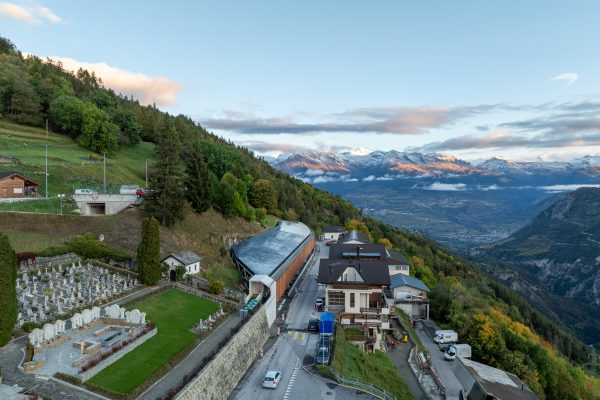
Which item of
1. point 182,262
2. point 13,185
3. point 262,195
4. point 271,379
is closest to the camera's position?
point 271,379

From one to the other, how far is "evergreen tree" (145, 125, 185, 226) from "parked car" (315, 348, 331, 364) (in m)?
28.0

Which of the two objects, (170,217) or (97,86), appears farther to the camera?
(97,86)

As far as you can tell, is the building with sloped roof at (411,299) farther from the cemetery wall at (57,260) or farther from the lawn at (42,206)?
the lawn at (42,206)

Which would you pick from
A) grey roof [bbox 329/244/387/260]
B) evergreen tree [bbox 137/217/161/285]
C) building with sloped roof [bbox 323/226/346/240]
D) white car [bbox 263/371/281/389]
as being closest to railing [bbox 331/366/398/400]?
white car [bbox 263/371/281/389]

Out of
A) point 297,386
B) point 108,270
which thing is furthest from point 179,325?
point 108,270

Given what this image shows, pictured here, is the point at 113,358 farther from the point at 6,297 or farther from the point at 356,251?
the point at 356,251

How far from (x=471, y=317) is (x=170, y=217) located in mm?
39146

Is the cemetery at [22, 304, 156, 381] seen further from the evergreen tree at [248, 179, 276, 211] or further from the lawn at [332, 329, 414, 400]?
the evergreen tree at [248, 179, 276, 211]

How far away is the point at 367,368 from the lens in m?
34.8

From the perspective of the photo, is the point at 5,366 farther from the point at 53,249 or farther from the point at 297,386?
the point at 53,249

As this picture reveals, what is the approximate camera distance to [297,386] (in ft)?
94.7

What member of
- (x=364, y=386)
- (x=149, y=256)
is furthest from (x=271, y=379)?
(x=149, y=256)

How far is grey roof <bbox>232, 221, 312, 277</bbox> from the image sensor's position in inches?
1985

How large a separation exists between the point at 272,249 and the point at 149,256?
24.3m
